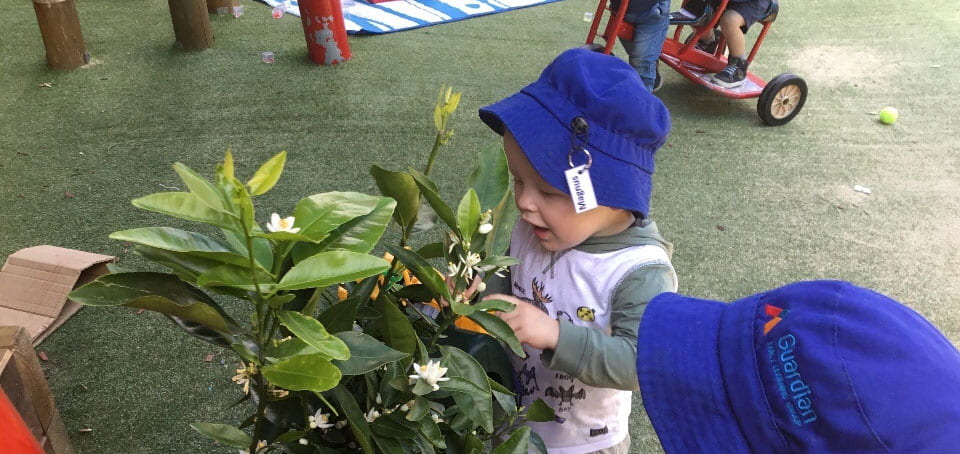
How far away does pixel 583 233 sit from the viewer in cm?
112

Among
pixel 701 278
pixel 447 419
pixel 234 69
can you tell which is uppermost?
pixel 447 419

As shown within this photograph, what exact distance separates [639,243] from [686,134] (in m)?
2.01

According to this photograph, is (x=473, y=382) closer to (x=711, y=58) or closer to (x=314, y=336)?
(x=314, y=336)

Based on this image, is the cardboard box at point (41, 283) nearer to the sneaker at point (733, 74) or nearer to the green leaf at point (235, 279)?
the green leaf at point (235, 279)

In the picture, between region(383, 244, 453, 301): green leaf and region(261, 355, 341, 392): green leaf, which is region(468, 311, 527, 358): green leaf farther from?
region(261, 355, 341, 392): green leaf

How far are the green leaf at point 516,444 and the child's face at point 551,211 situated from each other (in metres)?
0.37

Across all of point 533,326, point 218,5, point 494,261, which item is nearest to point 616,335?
point 533,326

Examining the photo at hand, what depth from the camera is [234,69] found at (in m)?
3.13

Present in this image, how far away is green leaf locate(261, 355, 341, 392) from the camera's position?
549 mm

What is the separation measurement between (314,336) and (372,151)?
2.09m

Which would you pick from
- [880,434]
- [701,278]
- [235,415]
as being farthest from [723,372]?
[701,278]

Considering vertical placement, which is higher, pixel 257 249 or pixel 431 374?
pixel 257 249

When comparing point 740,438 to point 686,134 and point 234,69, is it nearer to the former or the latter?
point 686,134

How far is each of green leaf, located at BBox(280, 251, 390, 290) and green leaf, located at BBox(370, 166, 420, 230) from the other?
21 cm
